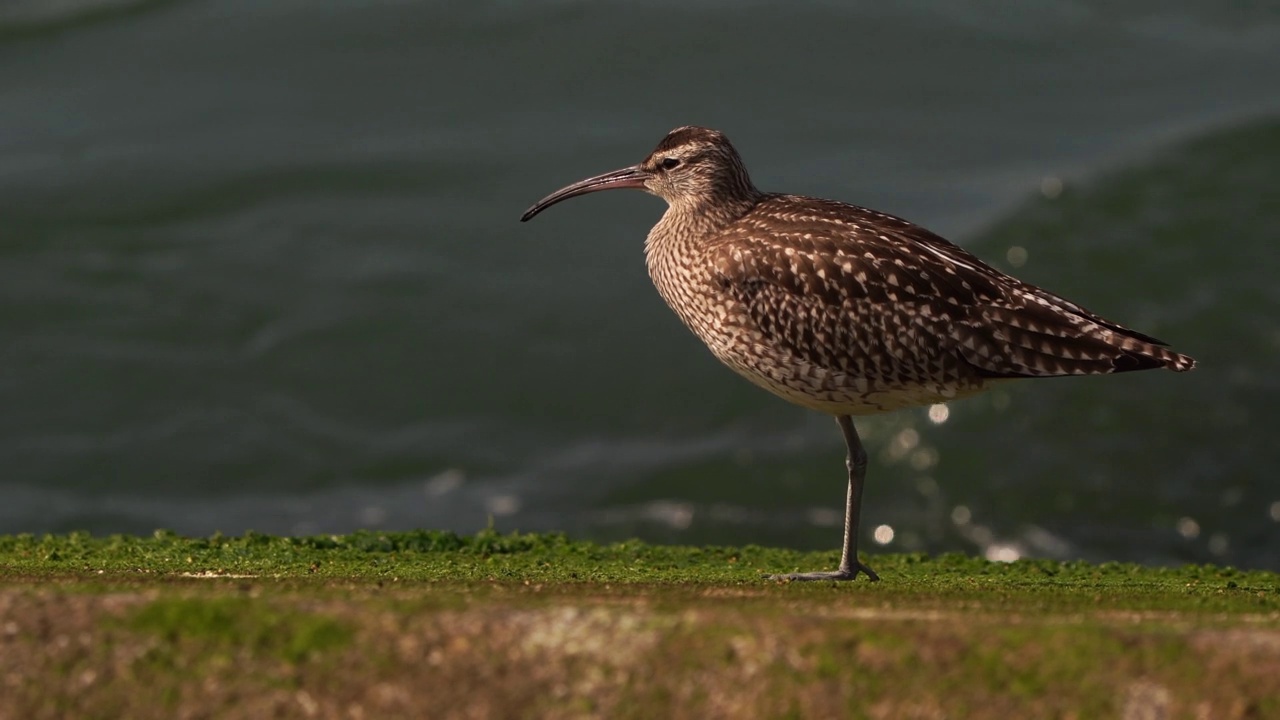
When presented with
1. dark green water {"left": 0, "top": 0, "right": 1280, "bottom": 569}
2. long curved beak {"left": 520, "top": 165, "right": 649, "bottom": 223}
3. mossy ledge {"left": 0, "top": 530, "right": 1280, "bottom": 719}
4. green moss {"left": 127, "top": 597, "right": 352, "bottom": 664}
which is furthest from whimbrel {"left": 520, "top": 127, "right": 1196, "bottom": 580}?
dark green water {"left": 0, "top": 0, "right": 1280, "bottom": 569}

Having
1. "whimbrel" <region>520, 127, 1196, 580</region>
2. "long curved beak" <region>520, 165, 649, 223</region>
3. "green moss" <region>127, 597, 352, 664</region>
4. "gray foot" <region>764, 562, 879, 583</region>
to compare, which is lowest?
"gray foot" <region>764, 562, 879, 583</region>

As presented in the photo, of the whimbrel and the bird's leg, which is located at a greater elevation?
the whimbrel

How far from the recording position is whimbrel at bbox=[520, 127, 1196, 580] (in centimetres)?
946

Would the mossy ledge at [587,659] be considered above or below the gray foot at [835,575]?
above

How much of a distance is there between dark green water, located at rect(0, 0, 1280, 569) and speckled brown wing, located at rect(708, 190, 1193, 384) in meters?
7.56

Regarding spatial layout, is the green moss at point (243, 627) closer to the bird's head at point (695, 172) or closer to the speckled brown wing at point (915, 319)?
the speckled brown wing at point (915, 319)

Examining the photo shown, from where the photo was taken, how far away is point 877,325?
31.2 ft

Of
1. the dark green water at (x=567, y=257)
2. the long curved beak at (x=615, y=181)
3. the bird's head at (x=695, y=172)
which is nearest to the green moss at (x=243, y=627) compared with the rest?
the bird's head at (x=695, y=172)

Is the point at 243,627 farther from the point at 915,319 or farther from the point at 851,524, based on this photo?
the point at 915,319

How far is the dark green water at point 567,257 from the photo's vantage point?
17672 millimetres

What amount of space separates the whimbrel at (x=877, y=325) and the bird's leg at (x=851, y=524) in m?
0.01

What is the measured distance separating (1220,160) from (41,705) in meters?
18.1

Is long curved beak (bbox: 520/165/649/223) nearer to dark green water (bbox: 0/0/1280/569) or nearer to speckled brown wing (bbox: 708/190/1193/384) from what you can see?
speckled brown wing (bbox: 708/190/1193/384)

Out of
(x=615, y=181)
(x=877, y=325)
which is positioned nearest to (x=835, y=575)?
(x=877, y=325)
